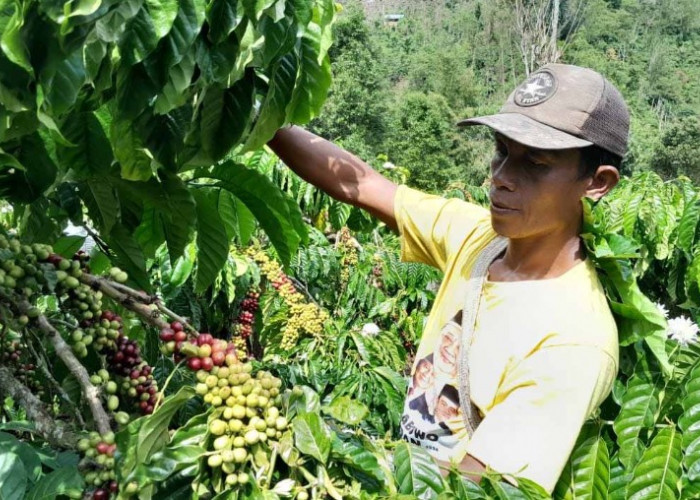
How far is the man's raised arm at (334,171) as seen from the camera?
5.55 feet

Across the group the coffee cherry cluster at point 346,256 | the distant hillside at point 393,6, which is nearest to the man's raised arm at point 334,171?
the coffee cherry cluster at point 346,256

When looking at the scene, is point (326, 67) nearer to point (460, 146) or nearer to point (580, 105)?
point (580, 105)

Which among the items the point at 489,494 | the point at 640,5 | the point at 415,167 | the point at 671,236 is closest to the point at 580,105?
the point at 489,494

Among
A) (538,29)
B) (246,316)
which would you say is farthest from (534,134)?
(538,29)

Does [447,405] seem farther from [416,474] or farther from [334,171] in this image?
[334,171]

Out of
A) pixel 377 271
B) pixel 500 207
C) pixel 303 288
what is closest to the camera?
pixel 500 207

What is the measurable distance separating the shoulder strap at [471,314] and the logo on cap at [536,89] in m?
0.29

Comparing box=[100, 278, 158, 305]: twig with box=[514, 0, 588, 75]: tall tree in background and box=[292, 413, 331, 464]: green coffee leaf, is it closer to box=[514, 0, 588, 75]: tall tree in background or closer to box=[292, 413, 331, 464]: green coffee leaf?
box=[292, 413, 331, 464]: green coffee leaf

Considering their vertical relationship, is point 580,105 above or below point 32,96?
below

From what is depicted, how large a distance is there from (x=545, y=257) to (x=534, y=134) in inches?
9.5

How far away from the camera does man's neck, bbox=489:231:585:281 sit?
4.58 feet

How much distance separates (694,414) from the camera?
1.20 metres

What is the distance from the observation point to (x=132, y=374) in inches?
39.0

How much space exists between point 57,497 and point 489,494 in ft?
1.73
